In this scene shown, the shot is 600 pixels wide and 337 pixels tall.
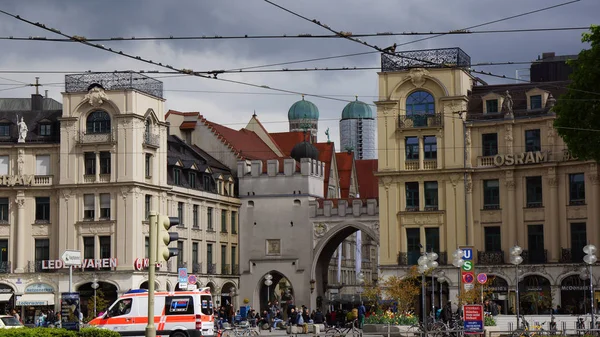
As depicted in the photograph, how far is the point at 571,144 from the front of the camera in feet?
158

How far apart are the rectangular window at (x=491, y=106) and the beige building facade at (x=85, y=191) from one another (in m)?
20.9

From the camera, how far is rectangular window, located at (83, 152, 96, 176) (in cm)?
7575

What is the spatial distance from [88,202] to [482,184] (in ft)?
79.8

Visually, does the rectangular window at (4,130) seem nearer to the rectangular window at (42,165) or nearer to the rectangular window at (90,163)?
the rectangular window at (42,165)

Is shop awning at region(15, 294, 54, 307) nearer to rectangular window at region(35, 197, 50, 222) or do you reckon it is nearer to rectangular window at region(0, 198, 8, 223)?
rectangular window at region(35, 197, 50, 222)

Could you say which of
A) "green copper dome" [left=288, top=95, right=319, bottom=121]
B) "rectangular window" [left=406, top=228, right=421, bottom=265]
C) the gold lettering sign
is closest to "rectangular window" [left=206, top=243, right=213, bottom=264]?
the gold lettering sign

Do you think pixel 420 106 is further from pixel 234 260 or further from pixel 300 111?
pixel 300 111

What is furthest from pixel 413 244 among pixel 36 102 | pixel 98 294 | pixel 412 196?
pixel 36 102

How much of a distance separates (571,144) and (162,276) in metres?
35.5

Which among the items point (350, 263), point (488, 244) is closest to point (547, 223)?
point (488, 244)

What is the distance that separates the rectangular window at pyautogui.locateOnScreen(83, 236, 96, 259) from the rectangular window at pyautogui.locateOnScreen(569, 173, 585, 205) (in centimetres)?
2908

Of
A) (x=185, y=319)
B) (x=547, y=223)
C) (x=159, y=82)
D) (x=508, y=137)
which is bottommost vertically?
(x=185, y=319)

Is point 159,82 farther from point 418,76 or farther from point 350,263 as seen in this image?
point 350,263

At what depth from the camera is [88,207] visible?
75500 mm
